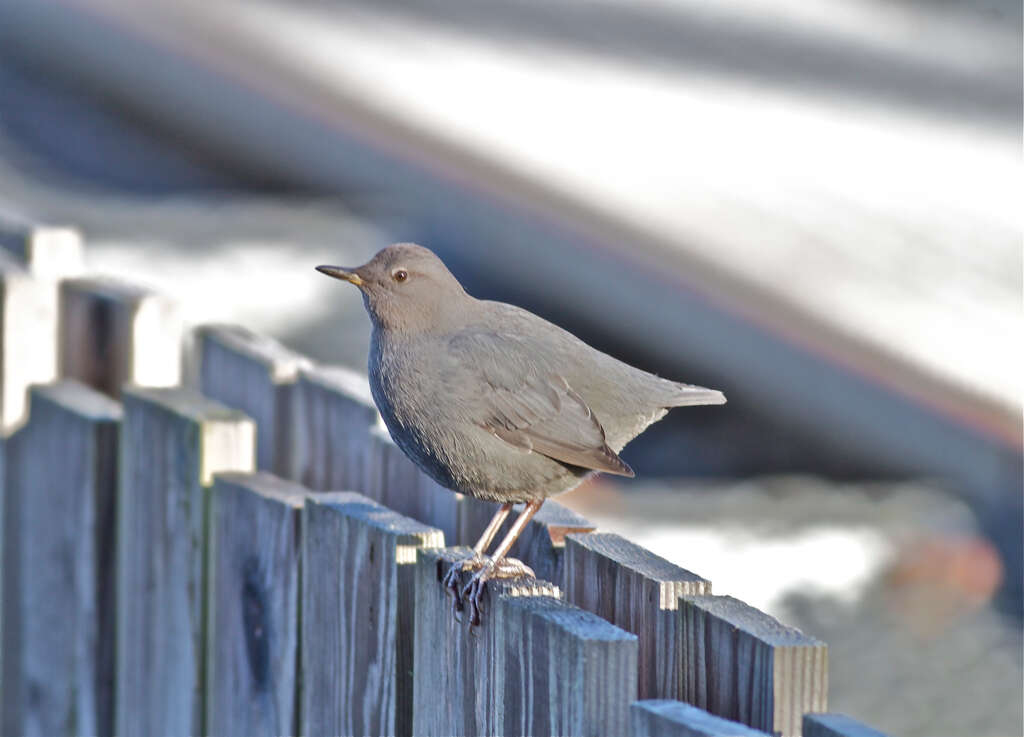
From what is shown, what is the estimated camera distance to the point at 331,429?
294cm

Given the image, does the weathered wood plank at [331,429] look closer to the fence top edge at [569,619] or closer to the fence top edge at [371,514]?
the fence top edge at [371,514]

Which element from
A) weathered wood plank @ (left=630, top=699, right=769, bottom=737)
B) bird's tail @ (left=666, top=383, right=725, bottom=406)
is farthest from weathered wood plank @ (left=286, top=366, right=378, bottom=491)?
weathered wood plank @ (left=630, top=699, right=769, bottom=737)

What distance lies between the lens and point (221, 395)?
3332mm

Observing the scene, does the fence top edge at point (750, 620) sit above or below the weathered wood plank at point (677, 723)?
above

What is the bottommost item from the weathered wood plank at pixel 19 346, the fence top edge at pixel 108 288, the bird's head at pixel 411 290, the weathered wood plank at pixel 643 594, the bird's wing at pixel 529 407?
the weathered wood plank at pixel 643 594

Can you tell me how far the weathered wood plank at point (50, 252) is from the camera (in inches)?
147

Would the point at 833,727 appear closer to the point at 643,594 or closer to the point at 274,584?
the point at 643,594

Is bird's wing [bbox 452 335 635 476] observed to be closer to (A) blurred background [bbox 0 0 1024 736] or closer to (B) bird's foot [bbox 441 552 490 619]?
(A) blurred background [bbox 0 0 1024 736]

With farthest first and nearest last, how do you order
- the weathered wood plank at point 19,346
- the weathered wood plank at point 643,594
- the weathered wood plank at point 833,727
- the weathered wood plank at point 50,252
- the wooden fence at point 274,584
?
the weathered wood plank at point 50,252, the weathered wood plank at point 19,346, the weathered wood plank at point 643,594, the wooden fence at point 274,584, the weathered wood plank at point 833,727

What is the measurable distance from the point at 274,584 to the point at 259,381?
0.60 m

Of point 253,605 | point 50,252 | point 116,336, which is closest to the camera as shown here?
point 253,605

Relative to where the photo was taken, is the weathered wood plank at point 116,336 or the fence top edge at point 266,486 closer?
the fence top edge at point 266,486

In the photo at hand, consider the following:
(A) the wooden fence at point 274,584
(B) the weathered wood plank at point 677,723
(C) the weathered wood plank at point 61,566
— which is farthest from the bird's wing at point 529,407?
(C) the weathered wood plank at point 61,566

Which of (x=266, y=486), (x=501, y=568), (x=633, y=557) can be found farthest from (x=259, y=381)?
(x=633, y=557)
